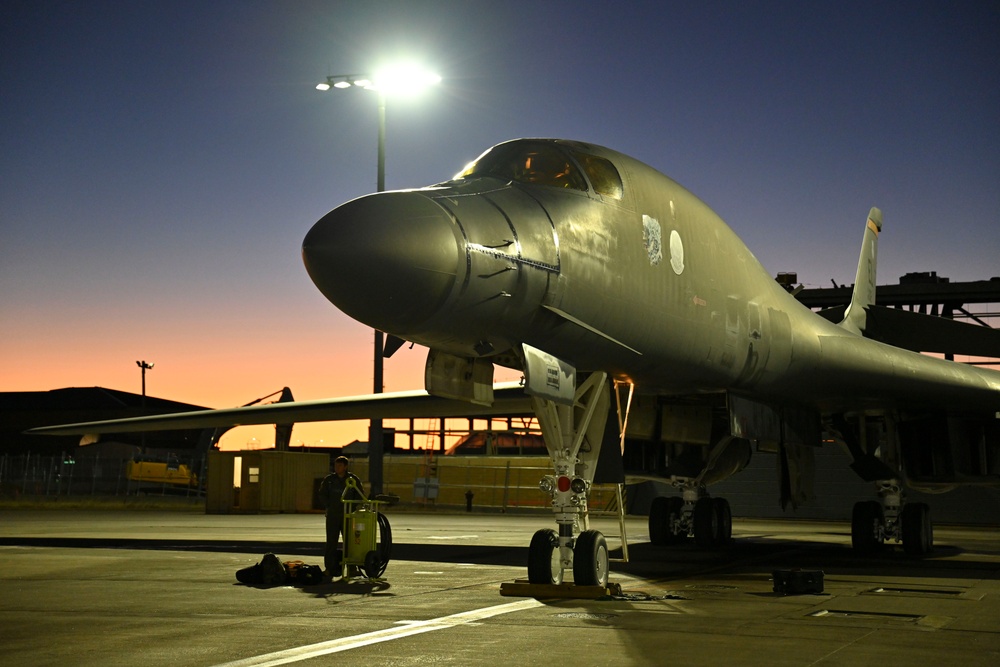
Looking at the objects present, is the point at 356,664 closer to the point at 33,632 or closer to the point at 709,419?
the point at 33,632

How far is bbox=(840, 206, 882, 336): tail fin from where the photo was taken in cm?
1714

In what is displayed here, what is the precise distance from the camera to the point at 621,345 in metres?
9.26

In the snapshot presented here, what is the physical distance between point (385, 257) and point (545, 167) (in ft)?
8.07

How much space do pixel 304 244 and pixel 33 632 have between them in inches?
124

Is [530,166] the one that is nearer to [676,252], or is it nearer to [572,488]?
[676,252]

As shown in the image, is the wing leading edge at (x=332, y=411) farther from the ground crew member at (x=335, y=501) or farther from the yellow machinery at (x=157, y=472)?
the yellow machinery at (x=157, y=472)

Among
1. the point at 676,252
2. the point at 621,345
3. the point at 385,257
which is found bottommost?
the point at 621,345

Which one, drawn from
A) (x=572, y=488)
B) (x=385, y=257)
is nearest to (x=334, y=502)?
(x=572, y=488)

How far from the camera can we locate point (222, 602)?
8.88 meters

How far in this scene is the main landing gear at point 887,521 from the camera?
15.1 metres

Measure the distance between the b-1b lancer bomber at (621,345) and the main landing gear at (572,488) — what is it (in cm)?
2

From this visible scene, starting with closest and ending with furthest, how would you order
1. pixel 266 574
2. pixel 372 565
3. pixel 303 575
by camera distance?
pixel 266 574 → pixel 303 575 → pixel 372 565


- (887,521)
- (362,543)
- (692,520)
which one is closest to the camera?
(362,543)

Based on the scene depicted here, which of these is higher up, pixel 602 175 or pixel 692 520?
pixel 602 175
